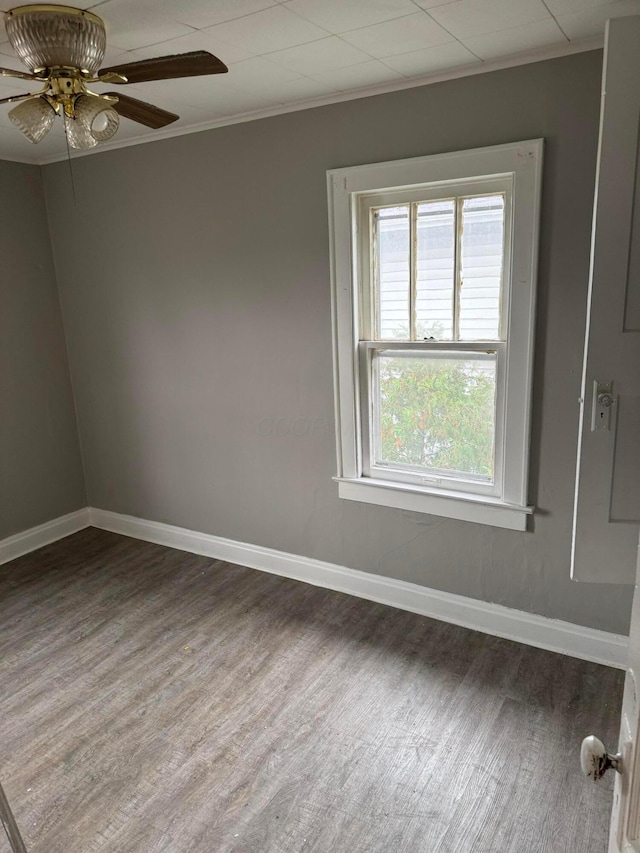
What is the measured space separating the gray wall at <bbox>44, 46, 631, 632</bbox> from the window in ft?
0.27

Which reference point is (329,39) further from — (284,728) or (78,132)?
(284,728)

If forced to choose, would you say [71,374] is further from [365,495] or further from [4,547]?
[365,495]

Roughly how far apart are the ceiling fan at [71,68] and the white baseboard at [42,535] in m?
2.91

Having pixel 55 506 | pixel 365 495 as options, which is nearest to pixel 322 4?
pixel 365 495

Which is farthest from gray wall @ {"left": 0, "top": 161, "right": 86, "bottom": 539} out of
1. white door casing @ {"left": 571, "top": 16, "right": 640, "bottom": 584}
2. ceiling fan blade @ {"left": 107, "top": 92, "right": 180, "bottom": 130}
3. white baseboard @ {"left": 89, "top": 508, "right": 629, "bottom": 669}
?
white door casing @ {"left": 571, "top": 16, "right": 640, "bottom": 584}

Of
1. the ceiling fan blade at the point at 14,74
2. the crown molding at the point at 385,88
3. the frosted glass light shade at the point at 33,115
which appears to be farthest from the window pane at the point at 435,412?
the ceiling fan blade at the point at 14,74

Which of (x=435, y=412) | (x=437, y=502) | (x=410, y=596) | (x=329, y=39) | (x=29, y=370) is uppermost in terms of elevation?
(x=329, y=39)

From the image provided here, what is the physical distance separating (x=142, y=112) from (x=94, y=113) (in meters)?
0.37

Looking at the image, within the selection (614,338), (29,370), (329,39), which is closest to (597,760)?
(614,338)

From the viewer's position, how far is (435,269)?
8.74ft

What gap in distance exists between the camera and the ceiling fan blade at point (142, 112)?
1.82m

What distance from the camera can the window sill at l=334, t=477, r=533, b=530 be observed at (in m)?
2.66

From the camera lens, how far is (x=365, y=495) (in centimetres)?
304

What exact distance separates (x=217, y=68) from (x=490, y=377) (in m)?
1.68
